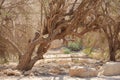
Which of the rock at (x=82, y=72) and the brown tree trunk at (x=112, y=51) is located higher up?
the rock at (x=82, y=72)

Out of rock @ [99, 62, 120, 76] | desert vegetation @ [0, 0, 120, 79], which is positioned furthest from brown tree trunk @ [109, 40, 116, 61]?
rock @ [99, 62, 120, 76]

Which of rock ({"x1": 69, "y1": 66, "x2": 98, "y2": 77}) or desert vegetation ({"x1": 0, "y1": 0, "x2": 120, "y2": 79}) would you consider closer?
rock ({"x1": 69, "y1": 66, "x2": 98, "y2": 77})

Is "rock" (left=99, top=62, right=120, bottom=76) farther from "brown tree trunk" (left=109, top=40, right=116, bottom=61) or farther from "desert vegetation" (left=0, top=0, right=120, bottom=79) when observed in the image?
"brown tree trunk" (left=109, top=40, right=116, bottom=61)

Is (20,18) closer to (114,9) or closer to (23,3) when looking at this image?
(23,3)

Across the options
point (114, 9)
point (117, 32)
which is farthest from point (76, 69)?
point (117, 32)

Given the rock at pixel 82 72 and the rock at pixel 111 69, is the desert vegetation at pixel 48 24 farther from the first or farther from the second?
the rock at pixel 111 69

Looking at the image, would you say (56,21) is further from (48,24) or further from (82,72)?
(82,72)

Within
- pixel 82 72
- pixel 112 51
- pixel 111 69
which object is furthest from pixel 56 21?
pixel 112 51

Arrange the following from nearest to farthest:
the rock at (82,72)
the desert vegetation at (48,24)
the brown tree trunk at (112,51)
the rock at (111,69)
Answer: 1. the rock at (82,72)
2. the rock at (111,69)
3. the desert vegetation at (48,24)
4. the brown tree trunk at (112,51)

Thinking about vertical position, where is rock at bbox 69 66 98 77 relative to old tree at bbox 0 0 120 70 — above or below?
below

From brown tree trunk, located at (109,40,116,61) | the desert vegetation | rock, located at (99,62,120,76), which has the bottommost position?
brown tree trunk, located at (109,40,116,61)


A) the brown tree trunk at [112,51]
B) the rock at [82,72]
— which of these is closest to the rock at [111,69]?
the rock at [82,72]

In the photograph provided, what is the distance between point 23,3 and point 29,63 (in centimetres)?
279

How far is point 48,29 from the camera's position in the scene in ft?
40.1
